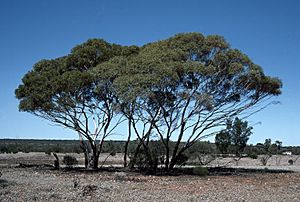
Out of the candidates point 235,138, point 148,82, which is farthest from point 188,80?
point 235,138

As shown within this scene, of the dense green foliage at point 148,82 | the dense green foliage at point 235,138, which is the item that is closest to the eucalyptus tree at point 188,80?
the dense green foliage at point 148,82

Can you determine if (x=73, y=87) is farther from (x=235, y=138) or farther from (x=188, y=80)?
(x=235, y=138)

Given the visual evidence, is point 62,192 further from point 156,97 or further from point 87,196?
point 156,97

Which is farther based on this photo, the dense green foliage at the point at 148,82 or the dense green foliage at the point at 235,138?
the dense green foliage at the point at 235,138

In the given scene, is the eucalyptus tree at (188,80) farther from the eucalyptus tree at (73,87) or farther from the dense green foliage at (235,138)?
the dense green foliage at (235,138)

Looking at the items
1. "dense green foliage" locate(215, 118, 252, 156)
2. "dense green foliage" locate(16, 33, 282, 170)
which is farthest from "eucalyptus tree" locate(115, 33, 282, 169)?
"dense green foliage" locate(215, 118, 252, 156)

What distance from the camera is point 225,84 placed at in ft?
92.7

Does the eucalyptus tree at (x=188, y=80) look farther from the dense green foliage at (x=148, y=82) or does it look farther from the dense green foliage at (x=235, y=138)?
the dense green foliage at (x=235, y=138)

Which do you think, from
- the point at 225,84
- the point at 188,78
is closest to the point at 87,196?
the point at 188,78

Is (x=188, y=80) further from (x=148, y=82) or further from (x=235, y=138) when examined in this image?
(x=235, y=138)

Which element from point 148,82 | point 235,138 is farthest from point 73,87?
point 235,138

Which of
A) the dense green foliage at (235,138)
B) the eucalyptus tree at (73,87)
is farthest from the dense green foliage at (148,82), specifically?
the dense green foliage at (235,138)

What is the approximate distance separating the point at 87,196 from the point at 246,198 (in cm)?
572

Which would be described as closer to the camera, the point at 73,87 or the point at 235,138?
the point at 73,87
